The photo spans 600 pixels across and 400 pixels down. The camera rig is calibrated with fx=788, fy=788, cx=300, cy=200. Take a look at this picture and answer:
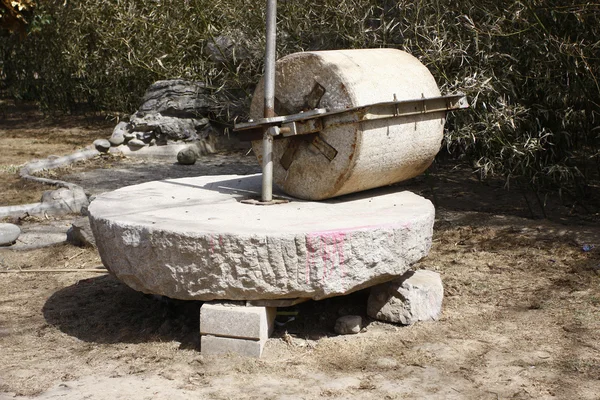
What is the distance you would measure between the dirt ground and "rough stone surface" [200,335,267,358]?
4 cm

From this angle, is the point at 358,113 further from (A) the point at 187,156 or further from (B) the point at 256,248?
(A) the point at 187,156

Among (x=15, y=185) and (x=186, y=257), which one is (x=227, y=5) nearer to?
(x=15, y=185)

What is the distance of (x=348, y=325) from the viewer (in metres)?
3.84

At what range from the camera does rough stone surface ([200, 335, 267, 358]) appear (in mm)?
3543

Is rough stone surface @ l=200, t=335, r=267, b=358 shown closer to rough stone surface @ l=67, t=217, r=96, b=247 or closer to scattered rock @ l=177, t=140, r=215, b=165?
rough stone surface @ l=67, t=217, r=96, b=247

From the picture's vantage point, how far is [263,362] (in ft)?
11.5

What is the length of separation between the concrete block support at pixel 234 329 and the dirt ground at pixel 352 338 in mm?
56

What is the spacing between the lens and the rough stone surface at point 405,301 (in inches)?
156

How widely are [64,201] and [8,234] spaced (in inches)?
40.0

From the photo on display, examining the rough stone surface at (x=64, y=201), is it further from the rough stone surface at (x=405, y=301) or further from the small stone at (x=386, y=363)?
the small stone at (x=386, y=363)

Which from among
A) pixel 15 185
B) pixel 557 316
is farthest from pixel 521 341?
pixel 15 185

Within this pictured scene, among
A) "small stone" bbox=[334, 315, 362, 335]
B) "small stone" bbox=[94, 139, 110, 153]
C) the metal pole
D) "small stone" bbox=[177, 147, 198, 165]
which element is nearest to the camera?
"small stone" bbox=[334, 315, 362, 335]

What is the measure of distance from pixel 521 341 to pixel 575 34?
2945 millimetres

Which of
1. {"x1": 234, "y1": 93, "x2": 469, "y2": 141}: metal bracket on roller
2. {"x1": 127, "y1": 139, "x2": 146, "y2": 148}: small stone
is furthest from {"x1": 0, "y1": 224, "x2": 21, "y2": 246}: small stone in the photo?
{"x1": 127, "y1": 139, "x2": 146, "y2": 148}: small stone
